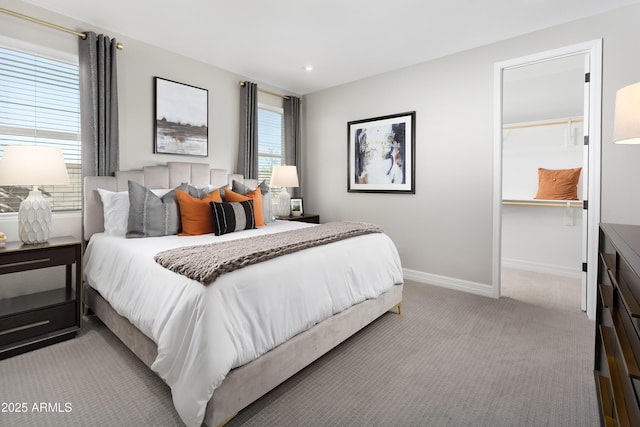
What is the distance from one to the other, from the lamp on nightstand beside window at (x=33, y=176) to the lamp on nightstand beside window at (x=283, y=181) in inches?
89.6

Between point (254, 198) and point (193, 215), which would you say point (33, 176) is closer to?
point (193, 215)

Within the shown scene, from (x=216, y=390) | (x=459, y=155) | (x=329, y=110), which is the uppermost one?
(x=329, y=110)

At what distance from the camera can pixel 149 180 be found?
10.5 feet

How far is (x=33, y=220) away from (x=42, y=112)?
1015mm

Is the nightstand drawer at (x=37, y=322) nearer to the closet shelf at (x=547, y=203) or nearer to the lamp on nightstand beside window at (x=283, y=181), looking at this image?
the lamp on nightstand beside window at (x=283, y=181)

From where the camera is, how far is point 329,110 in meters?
4.73

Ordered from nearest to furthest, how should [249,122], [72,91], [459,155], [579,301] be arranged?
[72,91]
[579,301]
[459,155]
[249,122]

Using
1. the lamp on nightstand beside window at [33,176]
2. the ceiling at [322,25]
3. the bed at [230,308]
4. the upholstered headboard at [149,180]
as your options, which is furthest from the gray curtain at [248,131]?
the lamp on nightstand beside window at [33,176]

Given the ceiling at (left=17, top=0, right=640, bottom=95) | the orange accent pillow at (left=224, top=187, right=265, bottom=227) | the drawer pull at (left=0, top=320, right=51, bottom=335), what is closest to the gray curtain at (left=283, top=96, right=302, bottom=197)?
the ceiling at (left=17, top=0, right=640, bottom=95)

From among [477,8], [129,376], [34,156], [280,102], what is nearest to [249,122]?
[280,102]

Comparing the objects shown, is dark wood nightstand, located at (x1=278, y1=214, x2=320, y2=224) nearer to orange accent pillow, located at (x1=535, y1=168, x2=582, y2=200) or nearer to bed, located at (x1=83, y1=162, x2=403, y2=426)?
bed, located at (x1=83, y1=162, x2=403, y2=426)

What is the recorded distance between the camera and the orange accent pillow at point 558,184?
13.8ft

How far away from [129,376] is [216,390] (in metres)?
0.85

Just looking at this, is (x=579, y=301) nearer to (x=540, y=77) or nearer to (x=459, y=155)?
(x=459, y=155)
